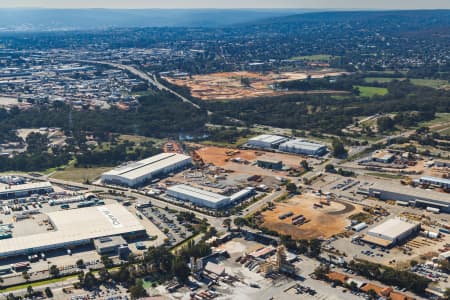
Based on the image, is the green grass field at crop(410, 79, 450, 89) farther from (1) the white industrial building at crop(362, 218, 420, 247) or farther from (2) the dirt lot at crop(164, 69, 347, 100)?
(1) the white industrial building at crop(362, 218, 420, 247)

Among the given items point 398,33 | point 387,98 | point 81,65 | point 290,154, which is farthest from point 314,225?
point 398,33

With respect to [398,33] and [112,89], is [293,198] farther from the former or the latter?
[398,33]

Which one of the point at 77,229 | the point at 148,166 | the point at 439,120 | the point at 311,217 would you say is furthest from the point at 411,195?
the point at 439,120

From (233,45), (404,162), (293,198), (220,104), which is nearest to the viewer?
(293,198)

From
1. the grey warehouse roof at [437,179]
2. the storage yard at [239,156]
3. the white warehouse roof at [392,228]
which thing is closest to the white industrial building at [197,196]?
the storage yard at [239,156]

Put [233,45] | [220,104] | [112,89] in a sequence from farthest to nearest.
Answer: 1. [233,45]
2. [112,89]
3. [220,104]

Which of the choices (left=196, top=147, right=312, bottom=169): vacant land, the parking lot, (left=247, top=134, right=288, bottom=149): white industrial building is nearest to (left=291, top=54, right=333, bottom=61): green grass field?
(left=247, top=134, right=288, bottom=149): white industrial building
